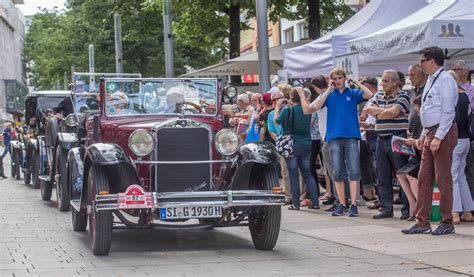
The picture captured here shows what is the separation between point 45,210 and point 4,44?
113855mm

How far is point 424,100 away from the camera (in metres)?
10.2

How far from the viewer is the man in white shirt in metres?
9.96

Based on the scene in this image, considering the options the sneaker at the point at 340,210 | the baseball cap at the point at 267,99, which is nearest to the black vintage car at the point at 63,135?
the baseball cap at the point at 267,99

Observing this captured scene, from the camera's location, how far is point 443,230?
10.2 metres

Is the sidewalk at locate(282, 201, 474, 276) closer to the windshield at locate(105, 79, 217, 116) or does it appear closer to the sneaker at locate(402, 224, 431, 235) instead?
the sneaker at locate(402, 224, 431, 235)

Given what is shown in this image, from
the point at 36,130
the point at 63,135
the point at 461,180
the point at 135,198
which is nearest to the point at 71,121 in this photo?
the point at 63,135

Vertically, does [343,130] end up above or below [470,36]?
below

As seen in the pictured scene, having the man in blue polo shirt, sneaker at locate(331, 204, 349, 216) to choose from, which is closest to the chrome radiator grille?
the man in blue polo shirt

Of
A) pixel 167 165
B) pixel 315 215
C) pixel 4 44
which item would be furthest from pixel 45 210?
pixel 4 44

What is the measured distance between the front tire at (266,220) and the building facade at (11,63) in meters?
107

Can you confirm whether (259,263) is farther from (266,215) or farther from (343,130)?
(343,130)

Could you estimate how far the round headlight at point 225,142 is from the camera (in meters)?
9.88

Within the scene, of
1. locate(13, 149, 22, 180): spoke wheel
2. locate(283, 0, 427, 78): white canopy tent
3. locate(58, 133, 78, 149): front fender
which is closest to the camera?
locate(58, 133, 78, 149): front fender

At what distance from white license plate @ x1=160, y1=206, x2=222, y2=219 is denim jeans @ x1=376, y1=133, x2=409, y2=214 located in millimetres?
3380
